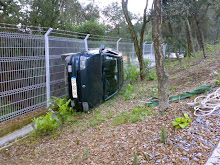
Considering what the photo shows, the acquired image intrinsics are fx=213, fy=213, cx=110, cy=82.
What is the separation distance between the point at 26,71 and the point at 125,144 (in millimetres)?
3046

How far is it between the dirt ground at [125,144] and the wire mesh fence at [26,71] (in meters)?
0.92

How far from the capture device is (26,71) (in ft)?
16.2

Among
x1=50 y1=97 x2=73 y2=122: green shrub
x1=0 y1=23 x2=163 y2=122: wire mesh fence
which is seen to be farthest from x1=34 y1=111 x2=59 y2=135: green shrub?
x1=0 y1=23 x2=163 y2=122: wire mesh fence

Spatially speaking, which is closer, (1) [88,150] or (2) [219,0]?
(1) [88,150]

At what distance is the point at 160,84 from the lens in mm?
3768

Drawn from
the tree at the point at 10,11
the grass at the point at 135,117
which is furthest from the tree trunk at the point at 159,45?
the tree at the point at 10,11

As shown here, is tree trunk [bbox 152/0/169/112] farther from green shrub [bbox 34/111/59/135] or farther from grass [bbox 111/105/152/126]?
green shrub [bbox 34/111/59/135]

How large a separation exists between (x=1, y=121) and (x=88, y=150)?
7.12ft

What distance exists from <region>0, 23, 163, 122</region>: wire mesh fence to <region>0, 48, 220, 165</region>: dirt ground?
0.92m

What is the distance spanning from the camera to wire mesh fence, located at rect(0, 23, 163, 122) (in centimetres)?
438

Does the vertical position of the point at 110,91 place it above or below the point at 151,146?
above

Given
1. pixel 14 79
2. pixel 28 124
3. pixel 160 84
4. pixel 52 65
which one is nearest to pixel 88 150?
pixel 160 84

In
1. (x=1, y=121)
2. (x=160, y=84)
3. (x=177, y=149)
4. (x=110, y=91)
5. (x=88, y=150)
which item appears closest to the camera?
(x=177, y=149)

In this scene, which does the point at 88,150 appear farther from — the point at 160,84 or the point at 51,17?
the point at 51,17
